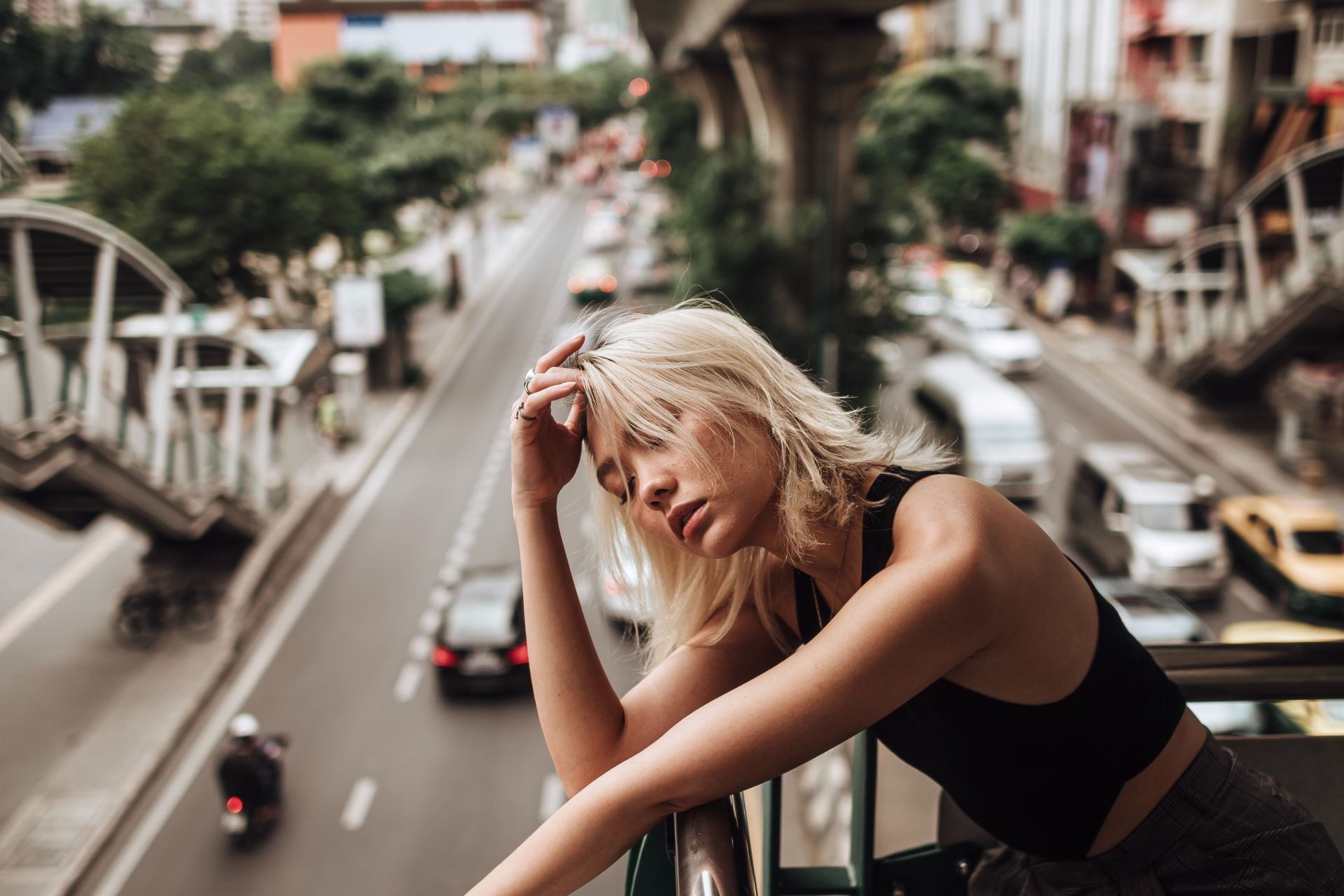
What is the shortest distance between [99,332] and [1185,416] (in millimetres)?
16856

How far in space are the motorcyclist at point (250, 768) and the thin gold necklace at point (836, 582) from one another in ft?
24.2

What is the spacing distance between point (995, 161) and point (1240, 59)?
11228 mm

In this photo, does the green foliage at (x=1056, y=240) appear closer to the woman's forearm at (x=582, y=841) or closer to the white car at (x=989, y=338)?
the white car at (x=989, y=338)

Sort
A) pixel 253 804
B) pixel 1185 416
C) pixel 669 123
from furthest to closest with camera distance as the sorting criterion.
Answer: pixel 669 123, pixel 1185 416, pixel 253 804

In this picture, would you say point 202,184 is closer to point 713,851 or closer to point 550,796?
point 550,796

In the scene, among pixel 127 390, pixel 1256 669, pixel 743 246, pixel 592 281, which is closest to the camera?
pixel 1256 669

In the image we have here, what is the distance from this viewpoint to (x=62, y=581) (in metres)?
12.4

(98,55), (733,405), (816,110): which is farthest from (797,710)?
(816,110)

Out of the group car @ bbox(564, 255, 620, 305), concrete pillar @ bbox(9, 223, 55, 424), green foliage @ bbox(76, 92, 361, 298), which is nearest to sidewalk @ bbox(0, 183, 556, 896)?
concrete pillar @ bbox(9, 223, 55, 424)

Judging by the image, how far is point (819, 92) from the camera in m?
14.8

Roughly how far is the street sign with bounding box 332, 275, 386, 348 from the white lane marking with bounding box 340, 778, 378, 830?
921cm

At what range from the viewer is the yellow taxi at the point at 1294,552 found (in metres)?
12.0

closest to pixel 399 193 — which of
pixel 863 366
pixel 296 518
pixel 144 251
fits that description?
pixel 296 518

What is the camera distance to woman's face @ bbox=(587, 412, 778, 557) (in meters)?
1.42
